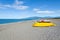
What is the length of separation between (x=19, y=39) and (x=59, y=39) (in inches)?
90.5

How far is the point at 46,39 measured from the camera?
7402 mm

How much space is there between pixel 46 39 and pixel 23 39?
133 centimetres

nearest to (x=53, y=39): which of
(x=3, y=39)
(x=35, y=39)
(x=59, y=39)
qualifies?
(x=59, y=39)

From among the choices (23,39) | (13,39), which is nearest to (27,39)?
(23,39)

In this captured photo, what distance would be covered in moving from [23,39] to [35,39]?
2.31ft

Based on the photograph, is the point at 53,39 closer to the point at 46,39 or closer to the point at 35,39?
the point at 46,39

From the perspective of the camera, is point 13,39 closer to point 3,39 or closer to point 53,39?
point 3,39

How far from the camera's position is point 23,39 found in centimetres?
753

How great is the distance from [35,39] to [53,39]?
1.04 meters

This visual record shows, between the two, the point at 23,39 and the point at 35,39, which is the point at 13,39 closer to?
the point at 23,39

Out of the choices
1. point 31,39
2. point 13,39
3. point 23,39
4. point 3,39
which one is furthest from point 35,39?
point 3,39

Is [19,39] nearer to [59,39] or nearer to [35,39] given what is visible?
[35,39]

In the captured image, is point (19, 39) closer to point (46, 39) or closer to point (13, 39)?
point (13, 39)

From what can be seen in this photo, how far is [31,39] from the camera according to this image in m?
7.55
